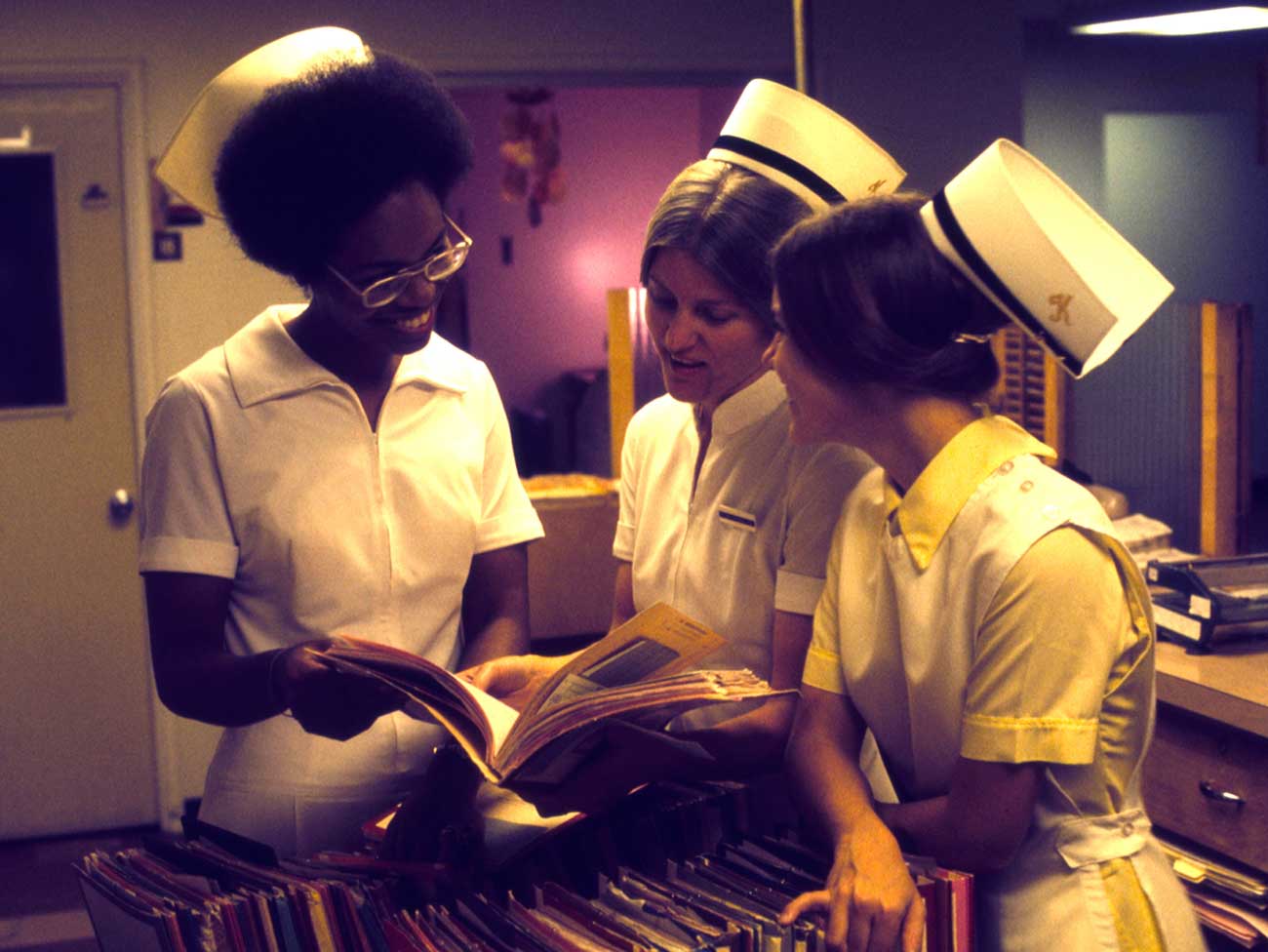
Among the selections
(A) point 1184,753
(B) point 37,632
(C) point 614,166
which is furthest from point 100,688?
(C) point 614,166

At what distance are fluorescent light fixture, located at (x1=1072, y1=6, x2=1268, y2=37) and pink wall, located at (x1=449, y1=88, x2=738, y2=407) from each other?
5044 mm

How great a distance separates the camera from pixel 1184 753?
6.92ft

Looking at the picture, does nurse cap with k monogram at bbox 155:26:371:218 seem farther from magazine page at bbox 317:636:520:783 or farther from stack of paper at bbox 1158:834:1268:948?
stack of paper at bbox 1158:834:1268:948

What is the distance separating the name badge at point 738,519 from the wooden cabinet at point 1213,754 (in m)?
0.86

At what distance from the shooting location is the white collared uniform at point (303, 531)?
151 centimetres

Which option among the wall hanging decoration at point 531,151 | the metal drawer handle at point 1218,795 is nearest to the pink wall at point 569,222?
the wall hanging decoration at point 531,151

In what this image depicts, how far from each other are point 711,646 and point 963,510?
25cm

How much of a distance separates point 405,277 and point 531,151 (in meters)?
5.23

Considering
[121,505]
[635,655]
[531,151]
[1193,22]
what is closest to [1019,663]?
[635,655]

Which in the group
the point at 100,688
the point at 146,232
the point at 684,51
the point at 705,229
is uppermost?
the point at 684,51

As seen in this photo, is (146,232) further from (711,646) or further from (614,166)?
(614,166)

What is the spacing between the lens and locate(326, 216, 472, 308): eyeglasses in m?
1.49

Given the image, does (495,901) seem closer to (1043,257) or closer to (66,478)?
(1043,257)

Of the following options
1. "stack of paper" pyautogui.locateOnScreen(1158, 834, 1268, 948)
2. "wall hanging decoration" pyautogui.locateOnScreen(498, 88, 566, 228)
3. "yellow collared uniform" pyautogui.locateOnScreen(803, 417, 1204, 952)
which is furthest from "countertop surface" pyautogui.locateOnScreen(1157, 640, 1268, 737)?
"wall hanging decoration" pyautogui.locateOnScreen(498, 88, 566, 228)
